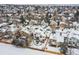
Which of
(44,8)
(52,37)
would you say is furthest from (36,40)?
(44,8)

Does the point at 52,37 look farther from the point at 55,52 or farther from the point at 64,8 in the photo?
the point at 64,8

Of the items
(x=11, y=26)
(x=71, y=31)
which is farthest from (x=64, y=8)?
(x=11, y=26)

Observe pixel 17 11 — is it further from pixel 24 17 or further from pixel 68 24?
pixel 68 24

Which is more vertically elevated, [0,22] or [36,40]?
[0,22]

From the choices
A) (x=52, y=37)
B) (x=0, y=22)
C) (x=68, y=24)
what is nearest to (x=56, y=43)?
(x=52, y=37)

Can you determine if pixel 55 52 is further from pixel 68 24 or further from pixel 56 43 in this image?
pixel 68 24

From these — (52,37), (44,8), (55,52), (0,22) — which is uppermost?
(44,8)

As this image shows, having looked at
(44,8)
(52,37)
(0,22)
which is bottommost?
(52,37)
